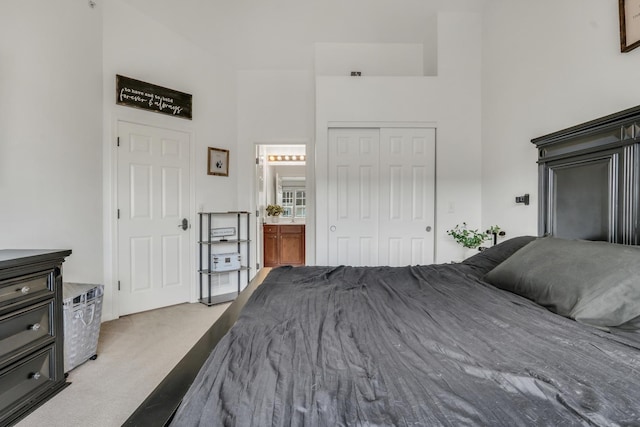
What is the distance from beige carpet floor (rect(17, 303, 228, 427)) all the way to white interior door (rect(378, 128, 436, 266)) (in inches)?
83.7

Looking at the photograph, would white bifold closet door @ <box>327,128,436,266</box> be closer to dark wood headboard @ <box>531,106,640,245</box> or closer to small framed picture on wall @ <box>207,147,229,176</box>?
dark wood headboard @ <box>531,106,640,245</box>

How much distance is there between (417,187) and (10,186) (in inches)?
137

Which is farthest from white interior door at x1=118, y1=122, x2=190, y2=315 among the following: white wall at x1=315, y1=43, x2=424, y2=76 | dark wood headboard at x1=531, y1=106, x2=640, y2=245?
dark wood headboard at x1=531, y1=106, x2=640, y2=245

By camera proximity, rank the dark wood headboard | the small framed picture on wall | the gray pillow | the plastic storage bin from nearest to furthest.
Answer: the gray pillow
the dark wood headboard
the plastic storage bin
the small framed picture on wall

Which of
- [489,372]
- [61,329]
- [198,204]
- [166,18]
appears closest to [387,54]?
[166,18]

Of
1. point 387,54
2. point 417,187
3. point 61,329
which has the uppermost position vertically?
point 387,54

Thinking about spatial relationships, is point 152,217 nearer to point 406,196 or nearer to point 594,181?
point 406,196

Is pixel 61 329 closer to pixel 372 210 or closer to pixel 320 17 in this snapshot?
pixel 372 210

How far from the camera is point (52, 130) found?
2395 mm

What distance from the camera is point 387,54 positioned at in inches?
143

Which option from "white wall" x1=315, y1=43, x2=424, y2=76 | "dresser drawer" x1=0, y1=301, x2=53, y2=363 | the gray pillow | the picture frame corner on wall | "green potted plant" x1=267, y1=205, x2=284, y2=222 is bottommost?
"dresser drawer" x1=0, y1=301, x2=53, y2=363

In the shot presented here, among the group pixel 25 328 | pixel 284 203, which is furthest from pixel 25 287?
pixel 284 203

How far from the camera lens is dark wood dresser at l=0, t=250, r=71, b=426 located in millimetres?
1556

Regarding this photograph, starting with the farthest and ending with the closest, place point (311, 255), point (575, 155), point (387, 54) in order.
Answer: point (311, 255), point (387, 54), point (575, 155)
